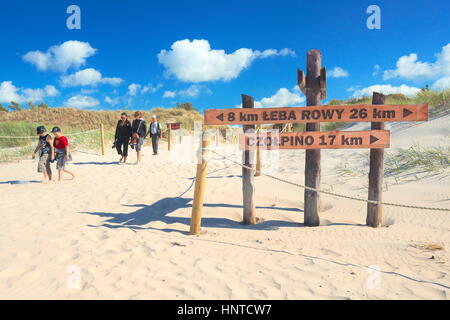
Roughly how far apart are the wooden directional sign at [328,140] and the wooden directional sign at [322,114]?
21 centimetres

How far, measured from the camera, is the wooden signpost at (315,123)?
485 centimetres

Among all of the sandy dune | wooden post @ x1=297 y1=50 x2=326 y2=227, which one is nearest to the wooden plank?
wooden post @ x1=297 y1=50 x2=326 y2=227

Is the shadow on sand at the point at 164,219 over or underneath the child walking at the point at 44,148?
underneath

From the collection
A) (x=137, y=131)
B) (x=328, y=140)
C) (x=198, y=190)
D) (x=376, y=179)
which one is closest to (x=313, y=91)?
(x=328, y=140)

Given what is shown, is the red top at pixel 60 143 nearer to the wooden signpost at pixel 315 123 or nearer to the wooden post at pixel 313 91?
the wooden signpost at pixel 315 123

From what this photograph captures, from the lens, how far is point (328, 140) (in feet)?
16.4

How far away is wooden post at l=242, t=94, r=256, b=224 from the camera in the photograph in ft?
17.6

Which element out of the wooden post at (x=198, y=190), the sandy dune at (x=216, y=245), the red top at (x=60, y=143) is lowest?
the sandy dune at (x=216, y=245)

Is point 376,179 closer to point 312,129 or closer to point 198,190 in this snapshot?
point 312,129

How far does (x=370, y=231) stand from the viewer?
507 cm

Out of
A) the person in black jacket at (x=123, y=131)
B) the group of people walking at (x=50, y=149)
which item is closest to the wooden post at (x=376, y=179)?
the group of people walking at (x=50, y=149)

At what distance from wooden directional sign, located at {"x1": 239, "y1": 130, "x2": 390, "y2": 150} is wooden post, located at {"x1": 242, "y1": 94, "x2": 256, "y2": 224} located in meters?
0.36
